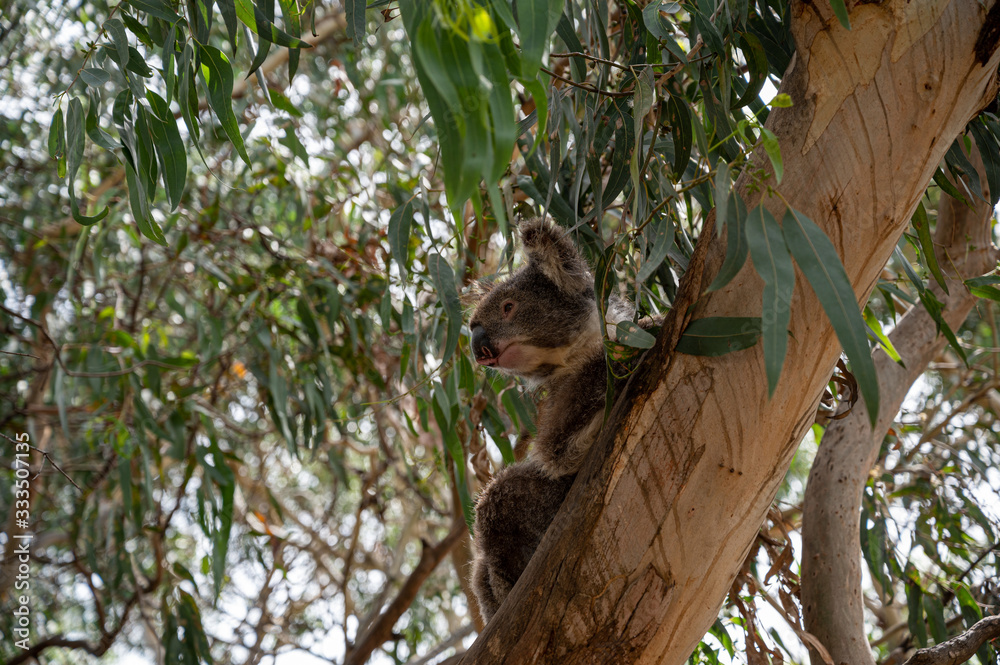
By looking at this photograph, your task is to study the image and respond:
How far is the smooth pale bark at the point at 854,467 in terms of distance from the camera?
6.50 ft

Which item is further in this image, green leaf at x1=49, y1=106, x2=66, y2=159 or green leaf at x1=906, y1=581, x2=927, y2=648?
green leaf at x1=906, y1=581, x2=927, y2=648

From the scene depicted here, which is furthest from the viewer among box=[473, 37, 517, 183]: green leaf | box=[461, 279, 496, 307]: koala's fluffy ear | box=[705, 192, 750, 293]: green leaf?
box=[461, 279, 496, 307]: koala's fluffy ear

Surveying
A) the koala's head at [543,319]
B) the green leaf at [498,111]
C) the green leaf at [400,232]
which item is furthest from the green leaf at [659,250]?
the green leaf at [400,232]

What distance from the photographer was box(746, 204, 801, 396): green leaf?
0.98 meters

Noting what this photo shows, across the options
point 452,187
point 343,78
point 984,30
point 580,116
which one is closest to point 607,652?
point 452,187

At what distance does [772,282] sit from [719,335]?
213 millimetres

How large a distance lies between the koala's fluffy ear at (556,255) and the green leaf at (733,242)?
79 centimetres

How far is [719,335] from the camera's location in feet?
4.01

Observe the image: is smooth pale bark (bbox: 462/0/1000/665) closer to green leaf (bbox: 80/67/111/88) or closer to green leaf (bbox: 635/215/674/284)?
green leaf (bbox: 635/215/674/284)

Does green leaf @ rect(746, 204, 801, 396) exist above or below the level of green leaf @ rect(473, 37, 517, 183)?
below

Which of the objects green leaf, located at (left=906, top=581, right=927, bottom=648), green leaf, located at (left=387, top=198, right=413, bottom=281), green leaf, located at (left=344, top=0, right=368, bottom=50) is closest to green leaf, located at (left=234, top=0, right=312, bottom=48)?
green leaf, located at (left=344, top=0, right=368, bottom=50)

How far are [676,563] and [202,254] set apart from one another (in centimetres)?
356

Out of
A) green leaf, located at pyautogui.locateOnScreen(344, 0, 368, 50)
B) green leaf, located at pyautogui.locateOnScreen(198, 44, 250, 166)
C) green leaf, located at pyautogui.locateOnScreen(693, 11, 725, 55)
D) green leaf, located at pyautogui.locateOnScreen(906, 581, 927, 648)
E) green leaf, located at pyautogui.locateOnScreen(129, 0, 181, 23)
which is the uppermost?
green leaf, located at pyautogui.locateOnScreen(129, 0, 181, 23)

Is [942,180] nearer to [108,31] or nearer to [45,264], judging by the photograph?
[108,31]
